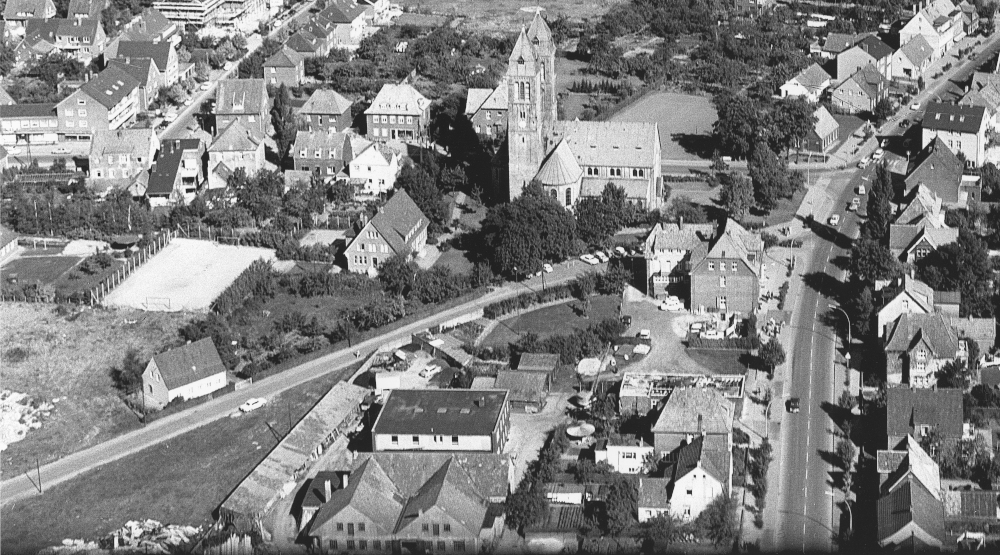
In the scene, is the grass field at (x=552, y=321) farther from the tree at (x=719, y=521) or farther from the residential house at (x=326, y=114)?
the residential house at (x=326, y=114)

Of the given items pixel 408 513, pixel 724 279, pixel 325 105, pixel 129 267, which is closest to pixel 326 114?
pixel 325 105

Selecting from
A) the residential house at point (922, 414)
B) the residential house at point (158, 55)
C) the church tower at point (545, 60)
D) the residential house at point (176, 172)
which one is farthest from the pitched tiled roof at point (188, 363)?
the residential house at point (158, 55)

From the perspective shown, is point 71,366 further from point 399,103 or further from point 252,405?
point 399,103

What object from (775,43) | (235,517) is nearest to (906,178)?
(775,43)

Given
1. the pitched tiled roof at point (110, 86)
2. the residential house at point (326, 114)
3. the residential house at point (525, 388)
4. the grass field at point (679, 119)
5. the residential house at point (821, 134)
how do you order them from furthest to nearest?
1. the pitched tiled roof at point (110, 86)
2. the residential house at point (326, 114)
3. the grass field at point (679, 119)
4. the residential house at point (821, 134)
5. the residential house at point (525, 388)

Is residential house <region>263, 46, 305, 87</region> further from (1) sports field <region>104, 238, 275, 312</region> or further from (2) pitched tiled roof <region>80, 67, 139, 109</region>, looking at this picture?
(1) sports field <region>104, 238, 275, 312</region>

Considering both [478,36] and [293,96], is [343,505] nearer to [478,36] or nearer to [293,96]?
[293,96]
